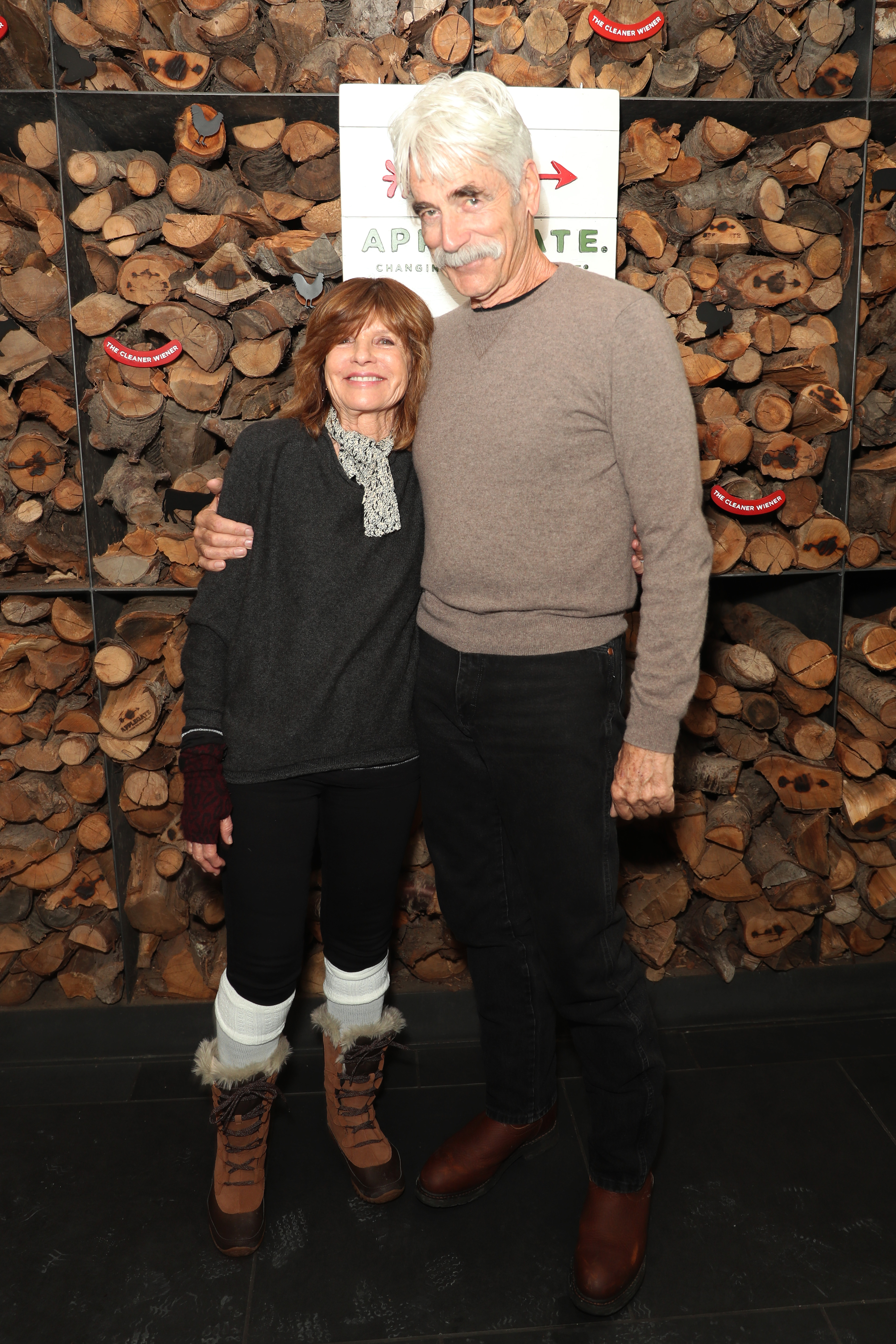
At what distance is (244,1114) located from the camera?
71.1 inches

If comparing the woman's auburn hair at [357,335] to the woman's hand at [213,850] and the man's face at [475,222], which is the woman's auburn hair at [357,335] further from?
the woman's hand at [213,850]

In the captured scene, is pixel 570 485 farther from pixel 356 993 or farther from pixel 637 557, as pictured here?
pixel 356 993

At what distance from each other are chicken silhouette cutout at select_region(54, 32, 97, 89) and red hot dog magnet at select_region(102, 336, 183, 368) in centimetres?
53

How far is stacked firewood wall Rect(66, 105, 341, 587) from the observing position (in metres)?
2.07

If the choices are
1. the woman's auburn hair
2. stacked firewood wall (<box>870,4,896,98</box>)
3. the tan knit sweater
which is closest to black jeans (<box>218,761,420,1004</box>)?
the tan knit sweater

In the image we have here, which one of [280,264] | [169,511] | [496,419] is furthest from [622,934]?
[280,264]

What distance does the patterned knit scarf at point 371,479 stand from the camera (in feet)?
5.18

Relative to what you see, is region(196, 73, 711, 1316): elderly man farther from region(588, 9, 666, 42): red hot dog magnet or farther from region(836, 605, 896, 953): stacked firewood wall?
region(836, 605, 896, 953): stacked firewood wall

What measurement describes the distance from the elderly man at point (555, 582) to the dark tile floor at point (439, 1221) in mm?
149

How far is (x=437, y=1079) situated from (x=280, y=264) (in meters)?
1.89

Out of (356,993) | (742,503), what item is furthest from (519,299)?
(356,993)

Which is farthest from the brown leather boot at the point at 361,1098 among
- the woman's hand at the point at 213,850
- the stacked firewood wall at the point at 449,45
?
the stacked firewood wall at the point at 449,45

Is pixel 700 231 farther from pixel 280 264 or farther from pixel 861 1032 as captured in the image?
pixel 861 1032

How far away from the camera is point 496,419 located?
1521 mm
